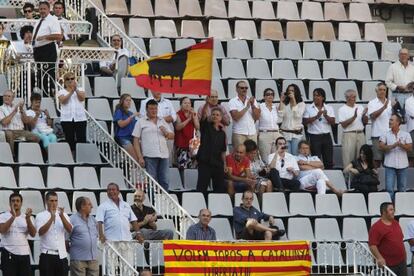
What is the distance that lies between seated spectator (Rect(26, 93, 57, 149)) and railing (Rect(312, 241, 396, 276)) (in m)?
4.09

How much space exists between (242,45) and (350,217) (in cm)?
579

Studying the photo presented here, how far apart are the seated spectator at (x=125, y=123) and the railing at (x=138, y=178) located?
10 centimetres

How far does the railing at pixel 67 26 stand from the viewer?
3048cm

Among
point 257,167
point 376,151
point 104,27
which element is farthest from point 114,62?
point 376,151

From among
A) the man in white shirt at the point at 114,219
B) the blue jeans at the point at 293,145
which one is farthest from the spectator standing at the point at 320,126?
the man in white shirt at the point at 114,219

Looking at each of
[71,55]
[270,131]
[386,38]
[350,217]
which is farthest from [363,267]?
[386,38]

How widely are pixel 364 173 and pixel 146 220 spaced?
421 centimetres

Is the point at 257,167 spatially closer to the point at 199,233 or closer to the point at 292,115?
the point at 292,115

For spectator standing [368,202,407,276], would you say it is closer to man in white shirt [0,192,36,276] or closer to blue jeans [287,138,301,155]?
blue jeans [287,138,301,155]

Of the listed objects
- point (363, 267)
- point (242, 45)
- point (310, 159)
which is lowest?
point (363, 267)

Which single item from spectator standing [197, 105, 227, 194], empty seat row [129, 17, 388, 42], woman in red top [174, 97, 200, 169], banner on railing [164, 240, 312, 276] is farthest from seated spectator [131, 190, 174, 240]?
empty seat row [129, 17, 388, 42]

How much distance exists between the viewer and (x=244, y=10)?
33.6 metres

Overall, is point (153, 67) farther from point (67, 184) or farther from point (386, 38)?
point (386, 38)

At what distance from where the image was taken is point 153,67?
27.3 m
